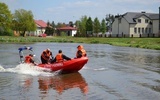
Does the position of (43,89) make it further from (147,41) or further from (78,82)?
(147,41)

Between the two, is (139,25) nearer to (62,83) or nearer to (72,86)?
(62,83)

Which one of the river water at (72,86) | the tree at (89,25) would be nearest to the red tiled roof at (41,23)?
the tree at (89,25)

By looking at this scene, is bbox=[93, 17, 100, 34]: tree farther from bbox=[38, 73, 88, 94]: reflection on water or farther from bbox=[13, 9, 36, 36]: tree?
bbox=[38, 73, 88, 94]: reflection on water

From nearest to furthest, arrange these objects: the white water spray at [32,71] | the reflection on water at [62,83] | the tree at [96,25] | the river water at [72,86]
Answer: the river water at [72,86] → the reflection on water at [62,83] → the white water spray at [32,71] → the tree at [96,25]

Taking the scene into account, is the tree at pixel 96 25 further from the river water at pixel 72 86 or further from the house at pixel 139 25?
the river water at pixel 72 86

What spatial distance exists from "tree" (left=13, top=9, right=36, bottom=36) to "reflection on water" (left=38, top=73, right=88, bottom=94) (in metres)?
78.8

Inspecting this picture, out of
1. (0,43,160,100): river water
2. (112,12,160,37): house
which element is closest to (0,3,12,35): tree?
(112,12,160,37): house

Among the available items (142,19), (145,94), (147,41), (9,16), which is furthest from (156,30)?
(145,94)

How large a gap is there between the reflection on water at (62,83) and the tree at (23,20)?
78.8 meters

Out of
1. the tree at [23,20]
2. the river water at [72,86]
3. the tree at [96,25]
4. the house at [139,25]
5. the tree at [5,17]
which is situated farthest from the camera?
the tree at [96,25]

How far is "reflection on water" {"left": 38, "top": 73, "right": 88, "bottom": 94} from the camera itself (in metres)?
14.8

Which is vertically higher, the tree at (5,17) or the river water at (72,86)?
the tree at (5,17)

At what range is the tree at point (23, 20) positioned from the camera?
9644cm

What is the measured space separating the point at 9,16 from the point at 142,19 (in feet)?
122
